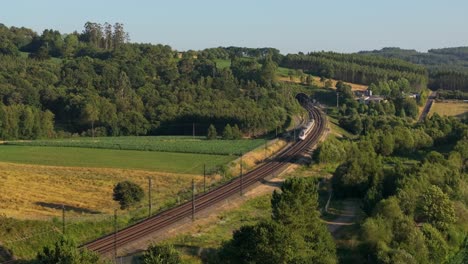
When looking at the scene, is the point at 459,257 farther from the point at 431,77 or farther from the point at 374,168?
the point at 431,77

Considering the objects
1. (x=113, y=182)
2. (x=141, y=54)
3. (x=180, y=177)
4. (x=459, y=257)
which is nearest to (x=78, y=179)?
(x=113, y=182)

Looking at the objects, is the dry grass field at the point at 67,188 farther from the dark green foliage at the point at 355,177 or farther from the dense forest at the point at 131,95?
the dense forest at the point at 131,95

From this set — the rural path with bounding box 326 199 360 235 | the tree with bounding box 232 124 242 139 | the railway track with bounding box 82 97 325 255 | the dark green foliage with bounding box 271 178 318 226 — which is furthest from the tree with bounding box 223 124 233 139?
the dark green foliage with bounding box 271 178 318 226

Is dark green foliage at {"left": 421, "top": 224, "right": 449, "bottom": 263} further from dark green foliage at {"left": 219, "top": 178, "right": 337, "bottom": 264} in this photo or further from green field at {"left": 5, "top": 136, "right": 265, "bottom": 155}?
green field at {"left": 5, "top": 136, "right": 265, "bottom": 155}

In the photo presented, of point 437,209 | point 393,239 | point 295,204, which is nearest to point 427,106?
point 437,209

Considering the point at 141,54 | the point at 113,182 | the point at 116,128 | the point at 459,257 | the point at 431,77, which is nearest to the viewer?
the point at 459,257

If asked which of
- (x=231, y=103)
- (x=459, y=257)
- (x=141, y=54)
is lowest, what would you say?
(x=459, y=257)

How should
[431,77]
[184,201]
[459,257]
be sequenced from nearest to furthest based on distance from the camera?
[459,257], [184,201], [431,77]

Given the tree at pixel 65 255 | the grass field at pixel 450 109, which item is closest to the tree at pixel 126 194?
the tree at pixel 65 255
